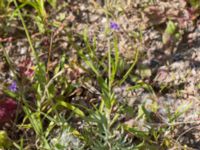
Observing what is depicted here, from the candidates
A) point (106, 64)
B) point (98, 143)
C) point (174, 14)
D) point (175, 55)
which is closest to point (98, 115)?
point (98, 143)

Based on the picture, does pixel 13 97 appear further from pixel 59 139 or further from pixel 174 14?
pixel 174 14

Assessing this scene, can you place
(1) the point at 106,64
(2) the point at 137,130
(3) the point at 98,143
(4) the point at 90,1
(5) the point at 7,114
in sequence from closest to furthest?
(3) the point at 98,143 < (2) the point at 137,130 < (5) the point at 7,114 < (1) the point at 106,64 < (4) the point at 90,1

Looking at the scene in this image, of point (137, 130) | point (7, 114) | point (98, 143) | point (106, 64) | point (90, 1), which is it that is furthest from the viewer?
point (90, 1)

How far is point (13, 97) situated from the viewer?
205 centimetres

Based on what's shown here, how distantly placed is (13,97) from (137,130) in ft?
1.94

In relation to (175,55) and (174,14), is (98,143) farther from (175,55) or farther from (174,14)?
(174,14)

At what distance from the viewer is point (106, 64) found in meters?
2.21

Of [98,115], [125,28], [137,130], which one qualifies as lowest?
[137,130]

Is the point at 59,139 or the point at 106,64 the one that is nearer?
the point at 59,139

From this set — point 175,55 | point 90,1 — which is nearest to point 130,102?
point 175,55

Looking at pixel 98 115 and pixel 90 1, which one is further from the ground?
pixel 90 1

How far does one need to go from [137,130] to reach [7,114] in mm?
599

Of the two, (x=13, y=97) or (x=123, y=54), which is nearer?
(x=13, y=97)

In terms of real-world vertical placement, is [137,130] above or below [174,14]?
below
